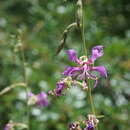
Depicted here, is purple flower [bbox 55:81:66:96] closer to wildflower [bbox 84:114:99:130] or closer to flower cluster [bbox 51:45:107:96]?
flower cluster [bbox 51:45:107:96]

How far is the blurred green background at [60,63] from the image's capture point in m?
4.88

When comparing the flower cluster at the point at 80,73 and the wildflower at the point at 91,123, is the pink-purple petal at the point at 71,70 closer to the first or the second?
the flower cluster at the point at 80,73

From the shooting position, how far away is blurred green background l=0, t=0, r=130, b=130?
4879mm

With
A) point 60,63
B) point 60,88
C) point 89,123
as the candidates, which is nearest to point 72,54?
point 60,88

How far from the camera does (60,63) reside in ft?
19.0

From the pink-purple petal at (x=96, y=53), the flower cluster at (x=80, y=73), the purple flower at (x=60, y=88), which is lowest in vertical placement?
the purple flower at (x=60, y=88)

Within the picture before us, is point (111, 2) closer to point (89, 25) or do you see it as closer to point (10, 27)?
point (89, 25)

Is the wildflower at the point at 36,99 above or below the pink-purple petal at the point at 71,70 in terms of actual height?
above

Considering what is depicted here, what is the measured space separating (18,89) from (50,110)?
2.14 ft

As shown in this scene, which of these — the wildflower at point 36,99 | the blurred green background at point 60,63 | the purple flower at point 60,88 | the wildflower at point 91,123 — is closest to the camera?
the wildflower at point 91,123

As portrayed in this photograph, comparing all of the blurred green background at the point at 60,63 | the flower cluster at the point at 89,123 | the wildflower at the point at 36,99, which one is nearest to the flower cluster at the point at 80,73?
the flower cluster at the point at 89,123

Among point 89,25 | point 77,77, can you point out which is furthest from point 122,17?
point 77,77

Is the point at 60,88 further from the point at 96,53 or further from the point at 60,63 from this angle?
the point at 60,63

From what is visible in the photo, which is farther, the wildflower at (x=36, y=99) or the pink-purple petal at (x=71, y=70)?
the wildflower at (x=36, y=99)
